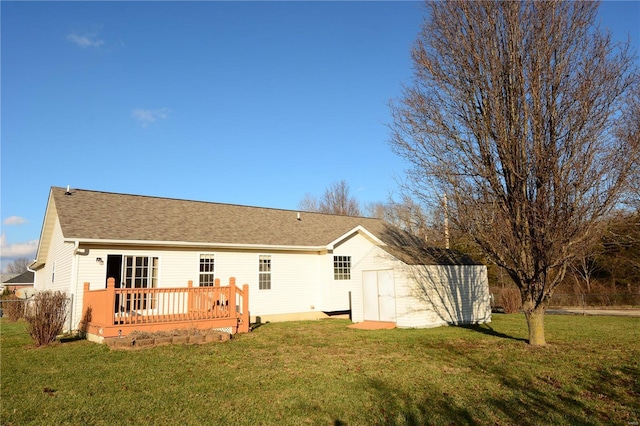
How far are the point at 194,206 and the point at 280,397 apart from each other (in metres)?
14.1

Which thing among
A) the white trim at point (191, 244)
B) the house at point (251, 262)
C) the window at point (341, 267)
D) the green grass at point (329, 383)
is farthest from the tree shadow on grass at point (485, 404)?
the window at point (341, 267)

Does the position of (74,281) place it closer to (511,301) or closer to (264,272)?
(264,272)

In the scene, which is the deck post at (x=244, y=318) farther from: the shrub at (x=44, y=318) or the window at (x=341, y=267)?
the window at (x=341, y=267)

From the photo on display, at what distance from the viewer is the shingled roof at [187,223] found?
557 inches

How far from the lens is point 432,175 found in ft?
36.1

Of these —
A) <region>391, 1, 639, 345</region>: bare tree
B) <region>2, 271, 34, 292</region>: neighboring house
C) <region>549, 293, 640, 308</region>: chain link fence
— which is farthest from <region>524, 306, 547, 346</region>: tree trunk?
<region>2, 271, 34, 292</region>: neighboring house

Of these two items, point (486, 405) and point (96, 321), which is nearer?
point (486, 405)

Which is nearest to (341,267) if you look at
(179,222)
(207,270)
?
(207,270)

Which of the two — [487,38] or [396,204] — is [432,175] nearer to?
[396,204]

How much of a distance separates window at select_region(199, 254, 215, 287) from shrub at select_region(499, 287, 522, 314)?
52.4 ft

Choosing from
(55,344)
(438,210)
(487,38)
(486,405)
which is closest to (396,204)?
(438,210)

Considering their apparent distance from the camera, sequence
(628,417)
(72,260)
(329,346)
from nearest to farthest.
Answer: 1. (628,417)
2. (329,346)
3. (72,260)

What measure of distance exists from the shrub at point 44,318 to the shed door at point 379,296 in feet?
34.0

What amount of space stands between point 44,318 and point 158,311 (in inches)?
108
